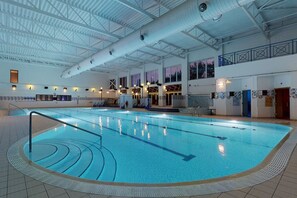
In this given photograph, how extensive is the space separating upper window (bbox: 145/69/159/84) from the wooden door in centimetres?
1127

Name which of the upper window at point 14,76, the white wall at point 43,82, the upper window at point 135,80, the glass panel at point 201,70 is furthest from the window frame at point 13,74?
the glass panel at point 201,70

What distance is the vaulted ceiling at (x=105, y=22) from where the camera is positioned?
7066mm

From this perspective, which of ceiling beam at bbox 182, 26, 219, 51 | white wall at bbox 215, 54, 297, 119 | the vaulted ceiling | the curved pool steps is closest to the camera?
the curved pool steps

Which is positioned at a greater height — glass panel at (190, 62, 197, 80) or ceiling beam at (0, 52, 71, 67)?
ceiling beam at (0, 52, 71, 67)

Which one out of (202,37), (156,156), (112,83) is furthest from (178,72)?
(156,156)

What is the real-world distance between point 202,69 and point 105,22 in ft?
28.7

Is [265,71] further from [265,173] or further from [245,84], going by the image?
[265,173]

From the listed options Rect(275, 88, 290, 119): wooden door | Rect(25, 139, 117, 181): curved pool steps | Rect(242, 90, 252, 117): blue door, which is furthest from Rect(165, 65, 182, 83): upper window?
Rect(25, 139, 117, 181): curved pool steps

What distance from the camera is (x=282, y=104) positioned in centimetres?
883

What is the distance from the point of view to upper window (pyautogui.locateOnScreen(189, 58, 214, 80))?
13.5 metres

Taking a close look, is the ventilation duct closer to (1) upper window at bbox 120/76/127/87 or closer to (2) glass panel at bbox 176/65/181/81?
(2) glass panel at bbox 176/65/181/81

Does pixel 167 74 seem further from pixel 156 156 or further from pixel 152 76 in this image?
pixel 156 156

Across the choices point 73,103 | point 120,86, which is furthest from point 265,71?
point 73,103

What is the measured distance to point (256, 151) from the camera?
4.30 meters
